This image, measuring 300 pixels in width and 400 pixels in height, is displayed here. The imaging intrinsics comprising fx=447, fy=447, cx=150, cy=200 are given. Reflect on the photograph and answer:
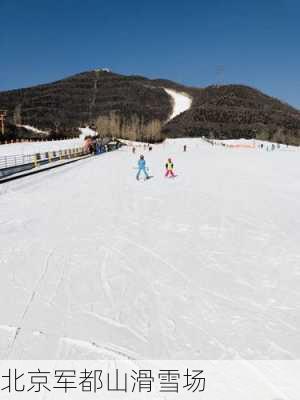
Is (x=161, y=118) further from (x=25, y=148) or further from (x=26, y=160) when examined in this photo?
(x=26, y=160)

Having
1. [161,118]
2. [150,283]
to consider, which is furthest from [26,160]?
[161,118]

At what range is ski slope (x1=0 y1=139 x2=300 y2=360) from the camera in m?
4.39

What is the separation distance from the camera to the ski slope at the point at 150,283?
14.4 ft

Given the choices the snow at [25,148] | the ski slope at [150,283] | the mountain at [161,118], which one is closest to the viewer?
the ski slope at [150,283]

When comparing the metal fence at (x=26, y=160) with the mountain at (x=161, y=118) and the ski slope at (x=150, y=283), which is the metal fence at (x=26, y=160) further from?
the mountain at (x=161, y=118)

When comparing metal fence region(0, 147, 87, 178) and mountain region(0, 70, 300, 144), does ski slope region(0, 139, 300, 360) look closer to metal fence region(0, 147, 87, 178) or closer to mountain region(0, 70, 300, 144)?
metal fence region(0, 147, 87, 178)

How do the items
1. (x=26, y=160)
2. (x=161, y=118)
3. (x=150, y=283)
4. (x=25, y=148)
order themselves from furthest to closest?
1. (x=161, y=118)
2. (x=25, y=148)
3. (x=26, y=160)
4. (x=150, y=283)

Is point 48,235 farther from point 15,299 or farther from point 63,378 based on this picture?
point 63,378

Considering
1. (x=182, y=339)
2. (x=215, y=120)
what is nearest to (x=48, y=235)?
(x=182, y=339)

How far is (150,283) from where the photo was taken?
6176 millimetres

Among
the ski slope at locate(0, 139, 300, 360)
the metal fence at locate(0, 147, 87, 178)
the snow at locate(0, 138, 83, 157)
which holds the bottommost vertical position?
the snow at locate(0, 138, 83, 157)

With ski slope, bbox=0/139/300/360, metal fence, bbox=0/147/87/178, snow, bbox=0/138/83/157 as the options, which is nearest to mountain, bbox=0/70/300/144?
snow, bbox=0/138/83/157

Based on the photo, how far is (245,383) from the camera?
374 centimetres

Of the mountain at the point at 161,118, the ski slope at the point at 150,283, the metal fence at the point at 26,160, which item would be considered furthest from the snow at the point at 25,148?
the mountain at the point at 161,118
